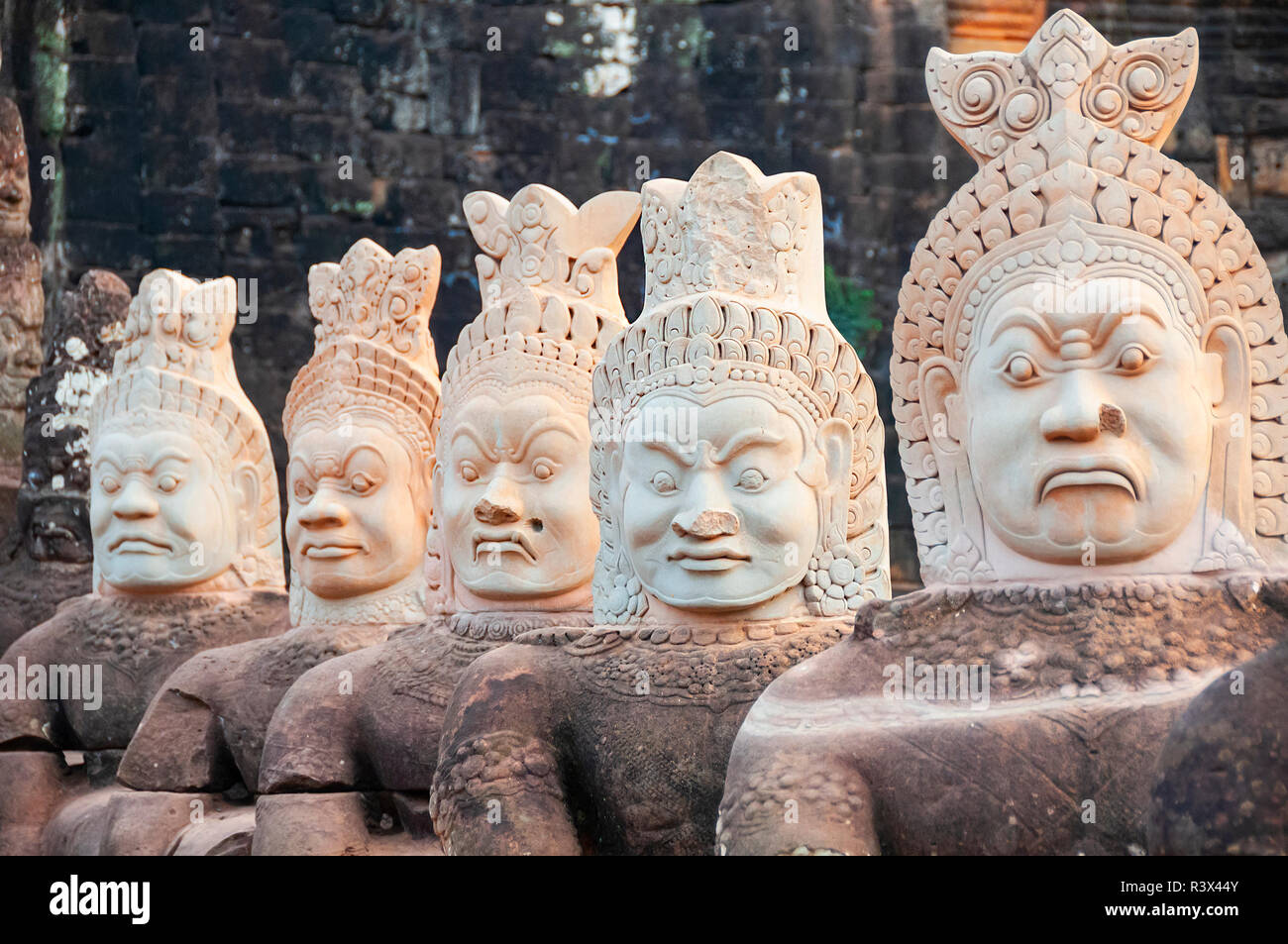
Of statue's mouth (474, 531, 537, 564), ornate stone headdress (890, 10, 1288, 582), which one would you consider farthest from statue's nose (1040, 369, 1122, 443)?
statue's mouth (474, 531, 537, 564)

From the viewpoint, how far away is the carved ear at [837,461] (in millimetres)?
4836

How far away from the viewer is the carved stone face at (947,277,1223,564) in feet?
12.8

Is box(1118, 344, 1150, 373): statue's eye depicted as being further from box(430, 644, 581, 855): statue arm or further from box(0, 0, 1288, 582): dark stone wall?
box(0, 0, 1288, 582): dark stone wall

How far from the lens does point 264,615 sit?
7137mm

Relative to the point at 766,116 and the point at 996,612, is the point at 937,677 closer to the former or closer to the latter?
the point at 996,612

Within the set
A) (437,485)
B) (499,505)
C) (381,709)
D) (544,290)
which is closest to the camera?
(499,505)

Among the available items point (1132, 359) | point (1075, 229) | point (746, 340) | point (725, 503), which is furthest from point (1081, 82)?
point (725, 503)

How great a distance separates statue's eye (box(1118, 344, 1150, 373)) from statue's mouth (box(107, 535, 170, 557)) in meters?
4.33

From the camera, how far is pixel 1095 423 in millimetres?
3852

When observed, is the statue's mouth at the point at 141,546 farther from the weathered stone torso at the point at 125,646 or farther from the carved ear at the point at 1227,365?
the carved ear at the point at 1227,365

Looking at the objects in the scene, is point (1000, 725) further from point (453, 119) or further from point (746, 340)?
point (453, 119)

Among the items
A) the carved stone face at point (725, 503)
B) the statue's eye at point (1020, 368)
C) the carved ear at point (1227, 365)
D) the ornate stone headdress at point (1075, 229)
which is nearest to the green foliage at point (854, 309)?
the carved stone face at point (725, 503)

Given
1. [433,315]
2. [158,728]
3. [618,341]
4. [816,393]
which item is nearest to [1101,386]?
[816,393]

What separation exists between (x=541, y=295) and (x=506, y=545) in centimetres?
84
